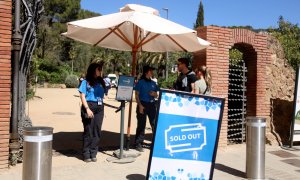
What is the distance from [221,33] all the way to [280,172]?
354cm

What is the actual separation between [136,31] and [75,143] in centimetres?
308

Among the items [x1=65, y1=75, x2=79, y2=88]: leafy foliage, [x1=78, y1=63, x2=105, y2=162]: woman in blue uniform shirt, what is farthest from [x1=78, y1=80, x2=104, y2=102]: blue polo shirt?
[x1=65, y1=75, x2=79, y2=88]: leafy foliage

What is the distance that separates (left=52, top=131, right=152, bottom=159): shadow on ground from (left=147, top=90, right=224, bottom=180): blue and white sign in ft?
9.30

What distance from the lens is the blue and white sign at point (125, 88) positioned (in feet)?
22.6

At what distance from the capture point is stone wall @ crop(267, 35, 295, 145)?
9.68m

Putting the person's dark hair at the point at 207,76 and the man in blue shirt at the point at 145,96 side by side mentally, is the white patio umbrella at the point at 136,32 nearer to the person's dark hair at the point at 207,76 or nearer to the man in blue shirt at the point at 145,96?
the man in blue shirt at the point at 145,96

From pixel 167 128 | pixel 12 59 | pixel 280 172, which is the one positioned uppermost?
pixel 12 59

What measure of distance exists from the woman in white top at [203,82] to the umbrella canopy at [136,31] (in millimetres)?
562

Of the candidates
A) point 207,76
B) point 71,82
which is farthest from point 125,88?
point 71,82

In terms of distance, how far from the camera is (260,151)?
20.4ft

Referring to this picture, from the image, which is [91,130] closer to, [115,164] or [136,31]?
[115,164]

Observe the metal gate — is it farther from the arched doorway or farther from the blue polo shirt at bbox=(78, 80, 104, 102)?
the blue polo shirt at bbox=(78, 80, 104, 102)

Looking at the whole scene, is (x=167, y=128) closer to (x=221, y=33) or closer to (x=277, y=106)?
(x=221, y=33)

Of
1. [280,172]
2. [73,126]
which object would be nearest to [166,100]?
[280,172]
